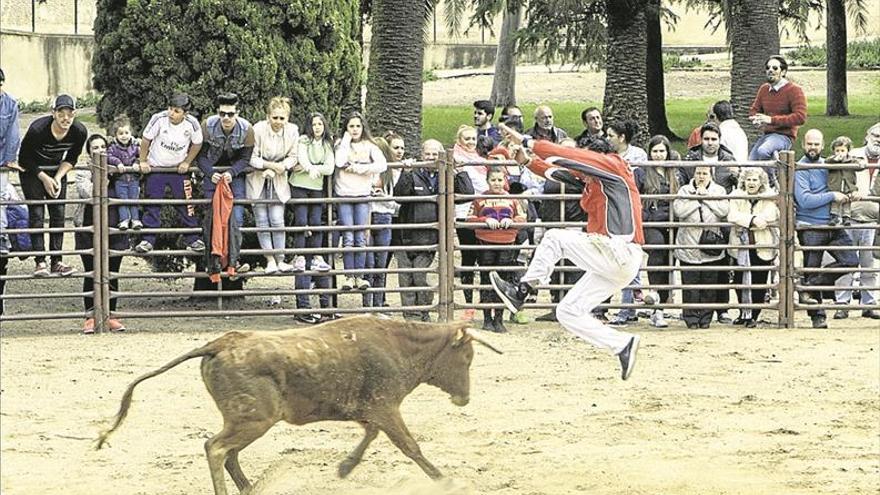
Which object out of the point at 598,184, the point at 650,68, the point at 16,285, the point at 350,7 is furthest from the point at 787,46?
the point at 598,184

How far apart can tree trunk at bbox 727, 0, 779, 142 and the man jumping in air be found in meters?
10.5

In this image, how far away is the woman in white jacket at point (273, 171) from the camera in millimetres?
14281

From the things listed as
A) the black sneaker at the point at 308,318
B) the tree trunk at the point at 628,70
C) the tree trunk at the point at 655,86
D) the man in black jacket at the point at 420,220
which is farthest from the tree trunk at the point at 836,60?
the black sneaker at the point at 308,318

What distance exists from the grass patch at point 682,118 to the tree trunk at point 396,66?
752 cm

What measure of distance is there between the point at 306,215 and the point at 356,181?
0.55m

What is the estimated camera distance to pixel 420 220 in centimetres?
1516

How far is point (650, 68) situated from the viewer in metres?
29.3

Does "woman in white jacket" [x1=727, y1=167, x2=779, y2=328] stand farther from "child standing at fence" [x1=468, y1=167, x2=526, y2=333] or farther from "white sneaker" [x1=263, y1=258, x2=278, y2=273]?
"white sneaker" [x1=263, y1=258, x2=278, y2=273]

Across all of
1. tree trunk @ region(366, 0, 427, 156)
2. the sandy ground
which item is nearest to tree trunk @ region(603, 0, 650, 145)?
tree trunk @ region(366, 0, 427, 156)

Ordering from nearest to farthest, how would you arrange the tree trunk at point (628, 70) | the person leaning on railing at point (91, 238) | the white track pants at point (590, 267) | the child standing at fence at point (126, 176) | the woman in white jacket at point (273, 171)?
the white track pants at point (590, 267) < the woman in white jacket at point (273, 171) < the person leaning on railing at point (91, 238) < the child standing at fence at point (126, 176) < the tree trunk at point (628, 70)

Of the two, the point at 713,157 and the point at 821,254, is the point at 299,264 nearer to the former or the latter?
A: the point at 713,157

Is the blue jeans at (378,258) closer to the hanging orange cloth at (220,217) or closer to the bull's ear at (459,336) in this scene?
the hanging orange cloth at (220,217)

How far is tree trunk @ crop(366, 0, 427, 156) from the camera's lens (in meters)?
19.8

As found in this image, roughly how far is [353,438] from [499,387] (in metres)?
1.83
